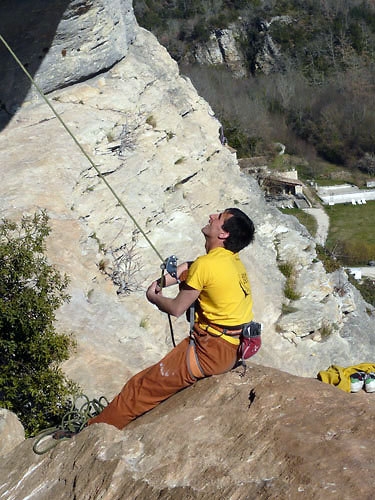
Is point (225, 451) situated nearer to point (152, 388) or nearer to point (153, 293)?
point (152, 388)

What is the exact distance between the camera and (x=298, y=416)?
4.36m

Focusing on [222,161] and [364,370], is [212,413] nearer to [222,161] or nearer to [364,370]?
[364,370]

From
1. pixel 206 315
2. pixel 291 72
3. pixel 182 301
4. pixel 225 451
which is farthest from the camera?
pixel 291 72

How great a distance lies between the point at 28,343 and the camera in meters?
5.98

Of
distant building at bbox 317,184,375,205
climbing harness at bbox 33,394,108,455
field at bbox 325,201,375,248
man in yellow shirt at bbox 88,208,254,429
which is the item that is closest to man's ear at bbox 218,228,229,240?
man in yellow shirt at bbox 88,208,254,429

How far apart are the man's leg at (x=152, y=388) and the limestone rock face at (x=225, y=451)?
8cm

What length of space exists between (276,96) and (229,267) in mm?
70875

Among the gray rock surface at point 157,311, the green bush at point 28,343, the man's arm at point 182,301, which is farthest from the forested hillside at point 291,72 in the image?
the man's arm at point 182,301

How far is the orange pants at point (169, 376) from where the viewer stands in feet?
16.6

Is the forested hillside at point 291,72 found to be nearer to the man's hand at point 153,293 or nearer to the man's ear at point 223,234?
the man's hand at point 153,293

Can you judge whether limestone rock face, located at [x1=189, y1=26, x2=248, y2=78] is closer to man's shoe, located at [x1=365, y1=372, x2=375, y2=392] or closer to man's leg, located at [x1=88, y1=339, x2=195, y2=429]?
man's shoe, located at [x1=365, y1=372, x2=375, y2=392]

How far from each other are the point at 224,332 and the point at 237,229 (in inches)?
30.6

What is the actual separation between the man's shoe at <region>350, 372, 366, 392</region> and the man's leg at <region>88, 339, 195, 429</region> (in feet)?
4.76

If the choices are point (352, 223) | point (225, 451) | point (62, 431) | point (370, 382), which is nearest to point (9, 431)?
point (62, 431)
